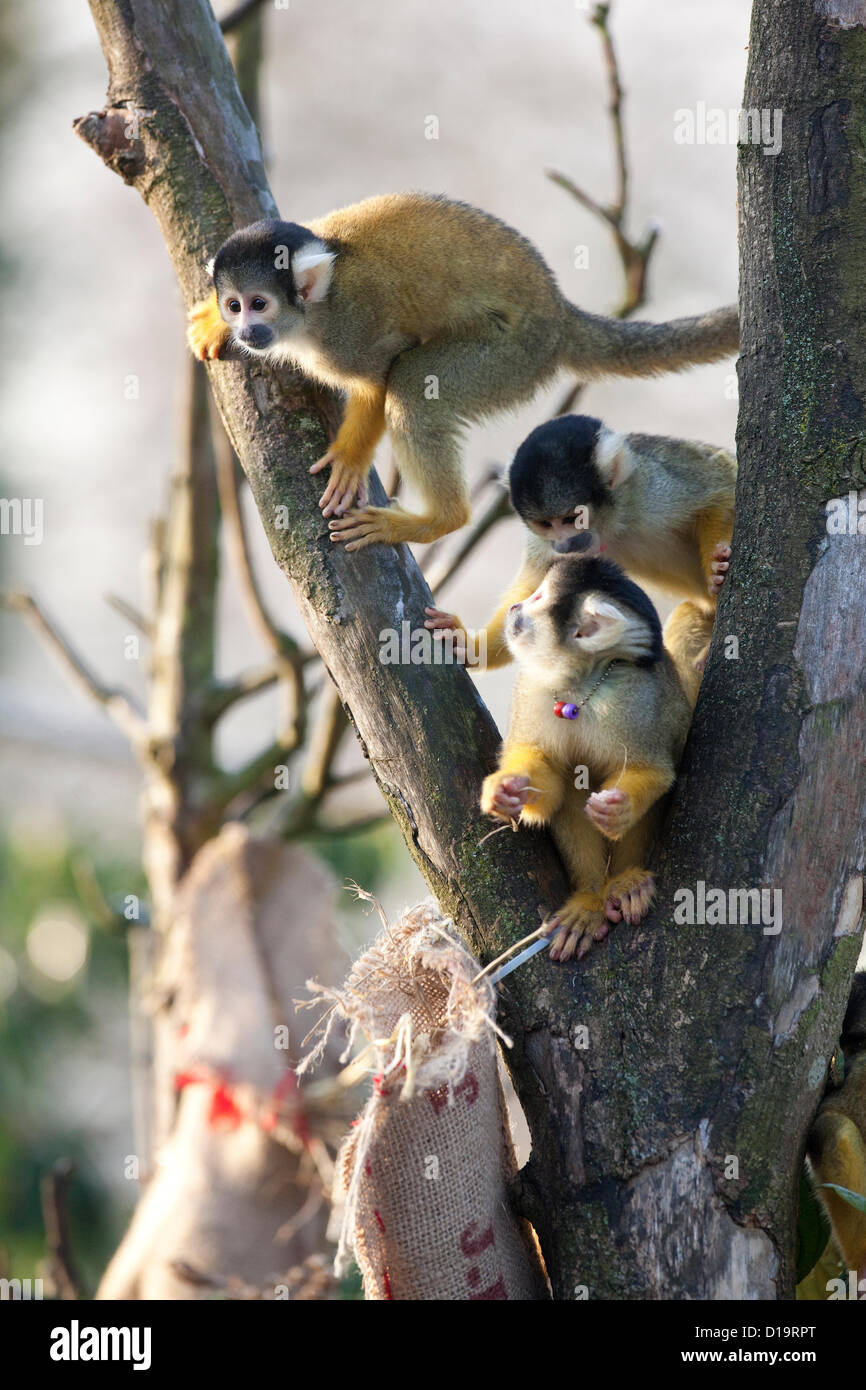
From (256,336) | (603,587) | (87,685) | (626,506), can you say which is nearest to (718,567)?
(626,506)

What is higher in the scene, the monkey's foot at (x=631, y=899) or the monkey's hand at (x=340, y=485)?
the monkey's hand at (x=340, y=485)

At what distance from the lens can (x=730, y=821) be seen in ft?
6.69

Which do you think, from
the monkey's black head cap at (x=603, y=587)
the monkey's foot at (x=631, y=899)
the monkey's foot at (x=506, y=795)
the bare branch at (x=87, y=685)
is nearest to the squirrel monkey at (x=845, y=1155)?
the monkey's foot at (x=631, y=899)

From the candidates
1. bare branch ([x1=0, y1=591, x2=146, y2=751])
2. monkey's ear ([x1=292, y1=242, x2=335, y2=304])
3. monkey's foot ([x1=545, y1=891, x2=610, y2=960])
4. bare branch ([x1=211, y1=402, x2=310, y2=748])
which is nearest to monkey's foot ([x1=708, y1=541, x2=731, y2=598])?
monkey's foot ([x1=545, y1=891, x2=610, y2=960])

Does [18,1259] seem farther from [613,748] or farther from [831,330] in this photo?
[831,330]

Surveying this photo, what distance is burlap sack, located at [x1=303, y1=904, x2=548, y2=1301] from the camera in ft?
6.31

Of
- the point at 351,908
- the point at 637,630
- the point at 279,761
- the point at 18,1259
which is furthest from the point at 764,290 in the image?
the point at 18,1259

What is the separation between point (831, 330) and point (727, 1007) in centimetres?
118

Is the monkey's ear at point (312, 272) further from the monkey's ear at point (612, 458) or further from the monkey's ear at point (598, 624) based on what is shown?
the monkey's ear at point (598, 624)

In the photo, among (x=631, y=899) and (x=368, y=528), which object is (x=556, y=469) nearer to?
(x=368, y=528)

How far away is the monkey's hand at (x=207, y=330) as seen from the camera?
2.81 meters

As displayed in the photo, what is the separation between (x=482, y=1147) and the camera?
2041 mm

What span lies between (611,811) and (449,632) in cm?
51
